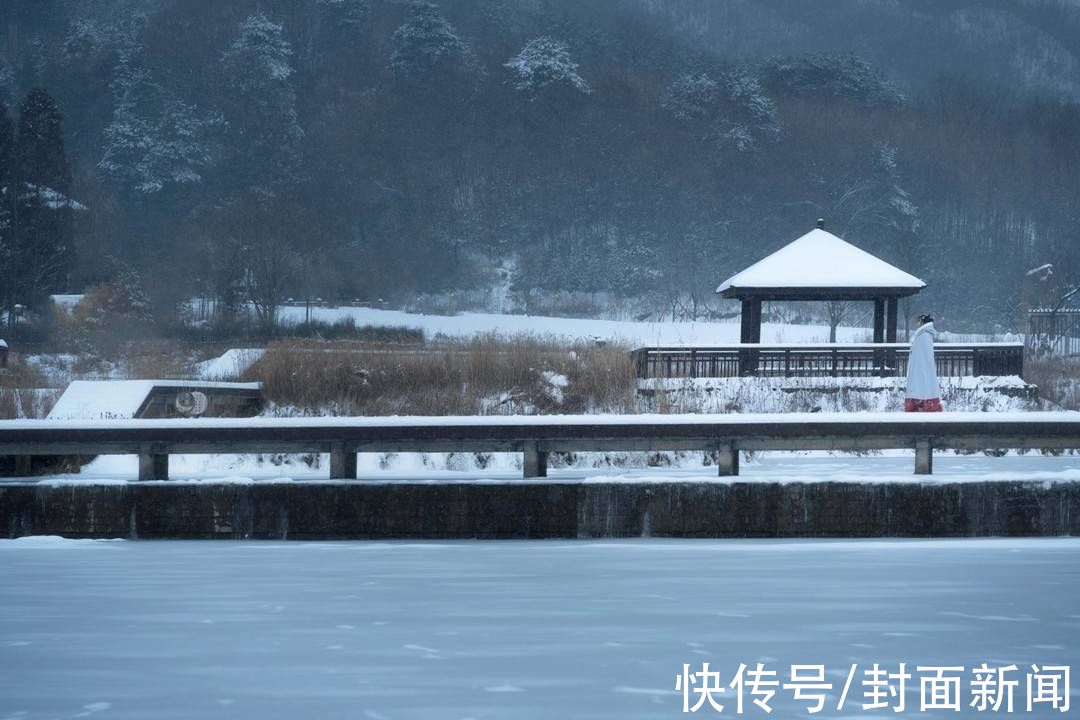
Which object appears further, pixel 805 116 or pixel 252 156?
pixel 805 116

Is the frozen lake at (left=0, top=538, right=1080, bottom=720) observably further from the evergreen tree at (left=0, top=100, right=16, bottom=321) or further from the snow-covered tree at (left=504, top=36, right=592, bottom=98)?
the snow-covered tree at (left=504, top=36, right=592, bottom=98)

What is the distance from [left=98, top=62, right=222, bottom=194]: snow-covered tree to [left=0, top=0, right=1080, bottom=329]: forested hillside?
0.17 m

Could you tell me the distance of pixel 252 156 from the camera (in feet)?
237

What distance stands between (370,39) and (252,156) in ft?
64.5

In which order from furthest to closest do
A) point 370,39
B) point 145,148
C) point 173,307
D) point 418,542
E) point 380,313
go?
point 370,39, point 145,148, point 173,307, point 380,313, point 418,542

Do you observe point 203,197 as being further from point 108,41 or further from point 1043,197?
point 1043,197

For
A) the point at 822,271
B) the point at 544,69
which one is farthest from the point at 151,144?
the point at 822,271

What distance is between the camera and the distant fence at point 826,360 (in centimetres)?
2516

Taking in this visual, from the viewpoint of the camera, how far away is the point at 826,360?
85.2 feet

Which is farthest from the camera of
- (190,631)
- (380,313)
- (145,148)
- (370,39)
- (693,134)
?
(370,39)

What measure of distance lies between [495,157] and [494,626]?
75368 millimetres

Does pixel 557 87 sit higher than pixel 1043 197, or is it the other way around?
pixel 557 87

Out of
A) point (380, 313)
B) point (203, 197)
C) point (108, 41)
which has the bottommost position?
point (380, 313)

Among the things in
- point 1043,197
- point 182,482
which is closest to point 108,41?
point 1043,197
